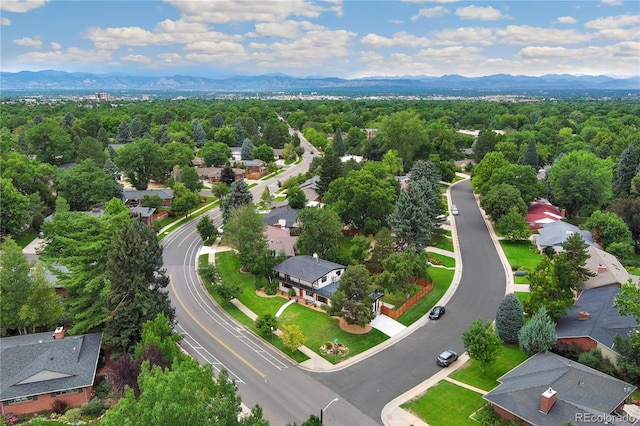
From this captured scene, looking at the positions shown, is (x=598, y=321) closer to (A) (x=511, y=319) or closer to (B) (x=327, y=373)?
(A) (x=511, y=319)

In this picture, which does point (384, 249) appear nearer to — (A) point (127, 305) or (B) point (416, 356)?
(B) point (416, 356)

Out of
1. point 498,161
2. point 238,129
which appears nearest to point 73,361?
point 498,161

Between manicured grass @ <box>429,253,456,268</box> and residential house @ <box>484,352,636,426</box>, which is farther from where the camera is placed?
manicured grass @ <box>429,253,456,268</box>

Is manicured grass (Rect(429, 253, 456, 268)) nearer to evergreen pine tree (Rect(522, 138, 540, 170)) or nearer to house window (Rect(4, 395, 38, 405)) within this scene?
house window (Rect(4, 395, 38, 405))

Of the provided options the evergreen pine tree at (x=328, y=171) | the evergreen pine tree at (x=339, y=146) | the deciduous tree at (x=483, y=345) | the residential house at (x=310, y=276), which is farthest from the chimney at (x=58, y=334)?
the evergreen pine tree at (x=339, y=146)

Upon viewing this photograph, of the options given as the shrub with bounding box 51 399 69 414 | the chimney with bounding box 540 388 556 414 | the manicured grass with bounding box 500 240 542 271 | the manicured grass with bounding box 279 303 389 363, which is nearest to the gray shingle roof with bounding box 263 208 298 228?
the manicured grass with bounding box 279 303 389 363

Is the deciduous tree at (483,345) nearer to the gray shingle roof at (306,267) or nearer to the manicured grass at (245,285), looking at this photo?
the gray shingle roof at (306,267)
